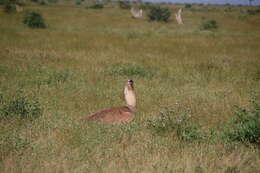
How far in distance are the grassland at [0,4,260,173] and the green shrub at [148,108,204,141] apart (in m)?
0.10

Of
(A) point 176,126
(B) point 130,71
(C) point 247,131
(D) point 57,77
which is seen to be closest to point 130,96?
(A) point 176,126

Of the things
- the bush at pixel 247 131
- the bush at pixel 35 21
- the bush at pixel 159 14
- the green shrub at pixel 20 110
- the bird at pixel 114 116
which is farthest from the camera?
the bush at pixel 159 14

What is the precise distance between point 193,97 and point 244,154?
11.2 feet

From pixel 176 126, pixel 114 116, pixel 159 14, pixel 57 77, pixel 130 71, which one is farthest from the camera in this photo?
pixel 159 14

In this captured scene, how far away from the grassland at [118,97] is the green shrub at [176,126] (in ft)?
0.34

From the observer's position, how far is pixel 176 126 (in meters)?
5.98

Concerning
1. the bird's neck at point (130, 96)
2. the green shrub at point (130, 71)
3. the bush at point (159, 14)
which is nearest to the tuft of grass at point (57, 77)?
the green shrub at point (130, 71)

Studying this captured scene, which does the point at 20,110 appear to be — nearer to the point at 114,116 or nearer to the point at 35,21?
the point at 114,116

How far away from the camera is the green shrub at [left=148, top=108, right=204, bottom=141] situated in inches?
226

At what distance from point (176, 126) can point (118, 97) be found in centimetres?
257

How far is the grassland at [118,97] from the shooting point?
15.8ft

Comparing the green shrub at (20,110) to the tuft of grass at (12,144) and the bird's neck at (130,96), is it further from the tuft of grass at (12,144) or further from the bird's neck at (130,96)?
the bird's neck at (130,96)

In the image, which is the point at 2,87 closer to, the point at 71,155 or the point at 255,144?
the point at 71,155

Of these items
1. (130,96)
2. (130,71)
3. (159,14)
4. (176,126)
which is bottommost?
(159,14)
